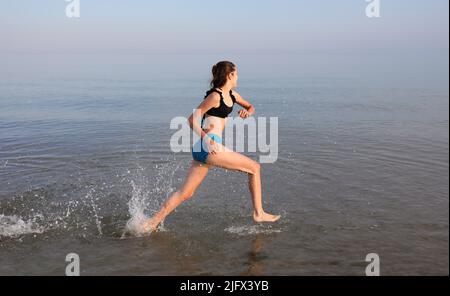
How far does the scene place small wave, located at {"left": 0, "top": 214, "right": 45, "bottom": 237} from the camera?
21.6 ft

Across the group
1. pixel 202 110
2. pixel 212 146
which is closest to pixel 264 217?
pixel 212 146

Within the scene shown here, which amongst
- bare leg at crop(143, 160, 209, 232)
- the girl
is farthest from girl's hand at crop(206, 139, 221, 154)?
bare leg at crop(143, 160, 209, 232)

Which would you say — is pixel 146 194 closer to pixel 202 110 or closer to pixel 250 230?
pixel 250 230

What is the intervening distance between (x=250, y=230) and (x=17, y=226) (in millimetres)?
3366

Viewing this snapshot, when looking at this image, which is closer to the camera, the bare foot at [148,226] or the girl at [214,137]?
the girl at [214,137]

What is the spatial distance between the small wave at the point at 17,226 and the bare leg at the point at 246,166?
275 cm

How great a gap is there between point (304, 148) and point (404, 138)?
282 cm

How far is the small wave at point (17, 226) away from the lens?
6594 millimetres

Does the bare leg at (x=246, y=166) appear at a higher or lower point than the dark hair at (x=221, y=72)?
lower

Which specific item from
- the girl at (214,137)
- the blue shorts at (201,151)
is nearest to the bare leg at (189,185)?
the girl at (214,137)

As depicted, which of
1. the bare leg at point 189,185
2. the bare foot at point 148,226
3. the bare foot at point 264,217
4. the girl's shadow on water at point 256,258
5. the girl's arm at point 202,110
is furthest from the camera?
the bare foot at point 264,217

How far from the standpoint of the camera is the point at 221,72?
6.38 meters

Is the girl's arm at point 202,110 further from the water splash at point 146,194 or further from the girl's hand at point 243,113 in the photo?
the water splash at point 146,194
